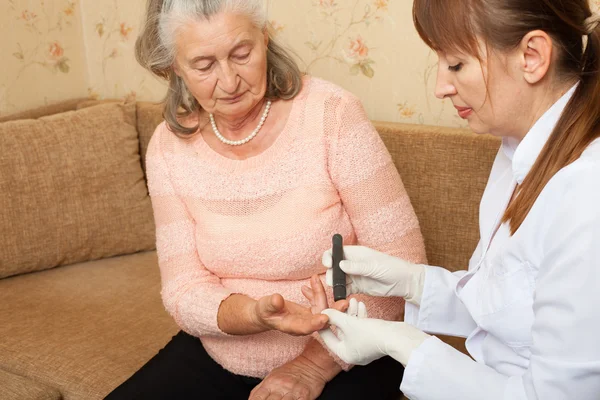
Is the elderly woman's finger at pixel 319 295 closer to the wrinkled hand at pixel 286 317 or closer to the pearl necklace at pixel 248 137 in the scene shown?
the wrinkled hand at pixel 286 317

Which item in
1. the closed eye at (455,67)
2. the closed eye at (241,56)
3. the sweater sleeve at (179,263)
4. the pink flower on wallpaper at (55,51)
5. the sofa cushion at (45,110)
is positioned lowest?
the sweater sleeve at (179,263)

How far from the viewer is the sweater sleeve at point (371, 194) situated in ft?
4.88

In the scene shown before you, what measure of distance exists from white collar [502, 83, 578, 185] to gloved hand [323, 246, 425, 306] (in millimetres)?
328

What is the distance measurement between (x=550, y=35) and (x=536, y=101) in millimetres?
101

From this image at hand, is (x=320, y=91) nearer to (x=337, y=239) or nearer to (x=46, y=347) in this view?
(x=337, y=239)

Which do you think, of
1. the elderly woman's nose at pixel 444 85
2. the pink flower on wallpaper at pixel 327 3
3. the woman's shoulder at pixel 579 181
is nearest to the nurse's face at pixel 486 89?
the elderly woman's nose at pixel 444 85

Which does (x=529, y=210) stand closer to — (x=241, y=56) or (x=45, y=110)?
(x=241, y=56)

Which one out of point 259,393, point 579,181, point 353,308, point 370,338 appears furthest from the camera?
point 259,393

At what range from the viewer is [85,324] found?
1.89 metres

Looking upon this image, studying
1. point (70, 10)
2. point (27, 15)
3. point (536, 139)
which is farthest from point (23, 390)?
point (70, 10)

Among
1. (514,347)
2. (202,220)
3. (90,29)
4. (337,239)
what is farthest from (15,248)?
(514,347)

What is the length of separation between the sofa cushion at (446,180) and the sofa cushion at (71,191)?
88 cm

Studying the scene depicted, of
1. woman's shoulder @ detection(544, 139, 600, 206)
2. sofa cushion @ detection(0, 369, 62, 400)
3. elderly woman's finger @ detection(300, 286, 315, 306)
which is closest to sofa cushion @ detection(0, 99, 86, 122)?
sofa cushion @ detection(0, 369, 62, 400)

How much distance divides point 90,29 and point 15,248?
103cm
